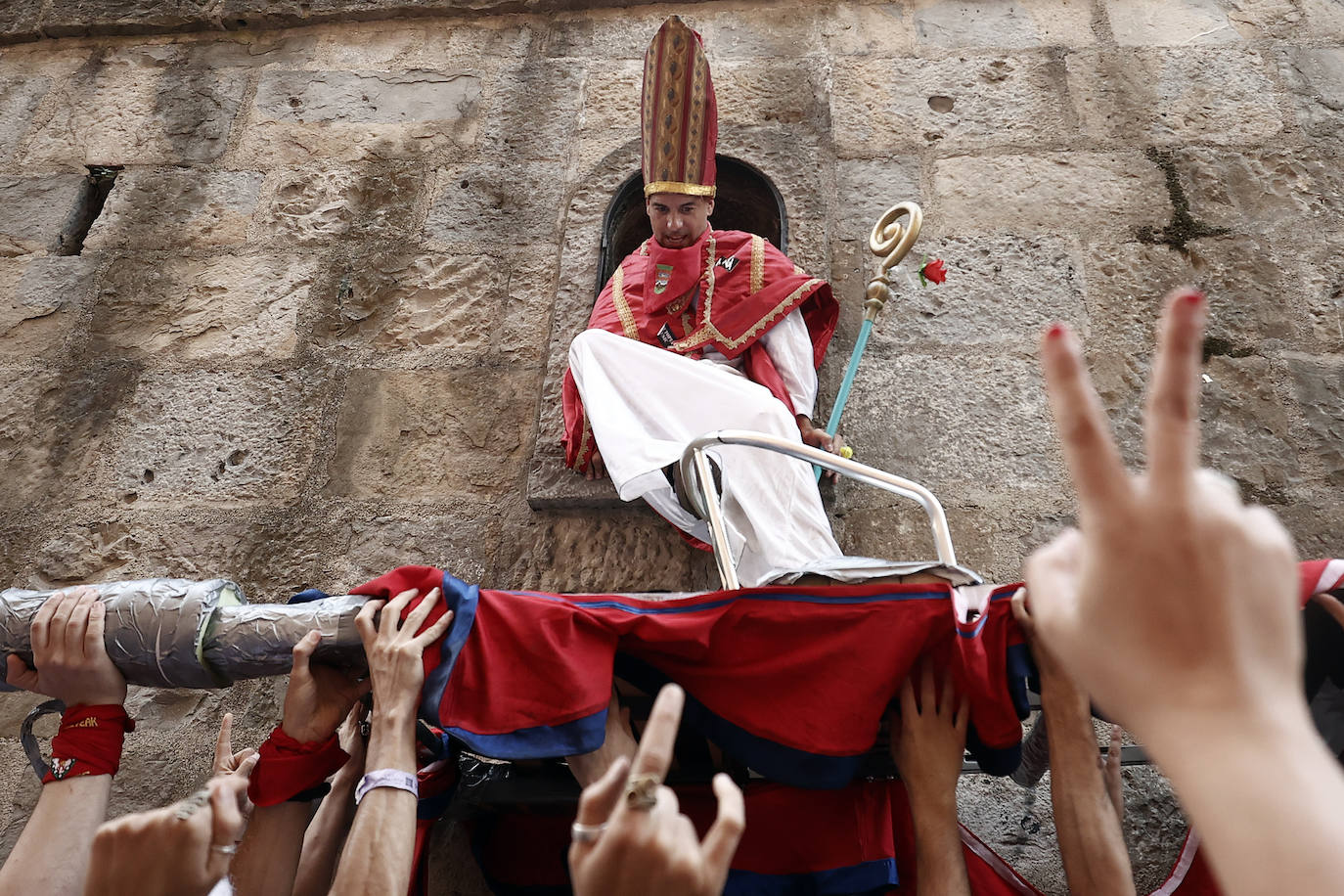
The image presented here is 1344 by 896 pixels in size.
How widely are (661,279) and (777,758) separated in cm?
175

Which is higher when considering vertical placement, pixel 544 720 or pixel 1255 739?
pixel 1255 739

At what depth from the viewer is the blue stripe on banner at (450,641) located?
1.84 meters

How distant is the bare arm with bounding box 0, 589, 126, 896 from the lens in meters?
1.86

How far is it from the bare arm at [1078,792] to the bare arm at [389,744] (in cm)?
114

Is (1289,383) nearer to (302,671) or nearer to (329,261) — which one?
(302,671)

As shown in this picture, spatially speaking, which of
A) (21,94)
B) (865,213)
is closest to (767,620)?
(865,213)

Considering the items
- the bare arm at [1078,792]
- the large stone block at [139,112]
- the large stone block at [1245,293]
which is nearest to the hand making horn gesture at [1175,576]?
the bare arm at [1078,792]

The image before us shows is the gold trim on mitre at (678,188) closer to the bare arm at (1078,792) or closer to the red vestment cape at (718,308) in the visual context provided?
the red vestment cape at (718,308)

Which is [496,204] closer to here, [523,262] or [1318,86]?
[523,262]

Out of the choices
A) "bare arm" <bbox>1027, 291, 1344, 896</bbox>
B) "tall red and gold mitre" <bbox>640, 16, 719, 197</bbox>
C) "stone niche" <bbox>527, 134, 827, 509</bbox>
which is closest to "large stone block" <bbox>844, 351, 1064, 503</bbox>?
"stone niche" <bbox>527, 134, 827, 509</bbox>

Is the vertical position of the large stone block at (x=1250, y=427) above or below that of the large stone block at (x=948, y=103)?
below

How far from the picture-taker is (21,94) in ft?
14.5

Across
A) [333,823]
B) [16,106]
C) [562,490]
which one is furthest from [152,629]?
[16,106]

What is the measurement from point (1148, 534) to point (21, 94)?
524 centimetres
